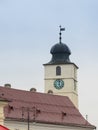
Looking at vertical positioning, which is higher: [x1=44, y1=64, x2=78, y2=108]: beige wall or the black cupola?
the black cupola

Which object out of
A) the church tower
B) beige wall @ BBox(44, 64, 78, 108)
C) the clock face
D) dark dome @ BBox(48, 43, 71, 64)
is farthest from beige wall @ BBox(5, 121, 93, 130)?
dark dome @ BBox(48, 43, 71, 64)

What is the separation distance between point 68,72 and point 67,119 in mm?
13634

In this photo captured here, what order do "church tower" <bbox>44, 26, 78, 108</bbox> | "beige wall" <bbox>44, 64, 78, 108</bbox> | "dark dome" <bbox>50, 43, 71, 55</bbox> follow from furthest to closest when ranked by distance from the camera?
1. "dark dome" <bbox>50, 43, 71, 55</bbox>
2. "church tower" <bbox>44, 26, 78, 108</bbox>
3. "beige wall" <bbox>44, 64, 78, 108</bbox>

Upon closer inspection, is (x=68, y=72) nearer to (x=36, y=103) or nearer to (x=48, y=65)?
(x=48, y=65)

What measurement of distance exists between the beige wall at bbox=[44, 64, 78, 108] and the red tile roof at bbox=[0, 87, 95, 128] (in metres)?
3.38

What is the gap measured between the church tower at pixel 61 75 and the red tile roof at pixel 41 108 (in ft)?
12.2

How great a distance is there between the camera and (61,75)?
337ft

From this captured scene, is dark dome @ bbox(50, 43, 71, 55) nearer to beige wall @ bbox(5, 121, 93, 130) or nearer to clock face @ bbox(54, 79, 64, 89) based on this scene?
clock face @ bbox(54, 79, 64, 89)

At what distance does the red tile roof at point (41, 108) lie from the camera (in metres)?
82.9

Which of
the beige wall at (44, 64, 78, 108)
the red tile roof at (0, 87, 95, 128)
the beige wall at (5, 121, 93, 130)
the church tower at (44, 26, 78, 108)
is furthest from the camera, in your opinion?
the church tower at (44, 26, 78, 108)

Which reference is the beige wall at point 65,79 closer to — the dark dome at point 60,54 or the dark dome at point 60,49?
the dark dome at point 60,54

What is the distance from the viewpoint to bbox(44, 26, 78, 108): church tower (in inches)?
3991

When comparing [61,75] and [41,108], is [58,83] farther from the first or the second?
[41,108]

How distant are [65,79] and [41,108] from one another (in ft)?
47.9
